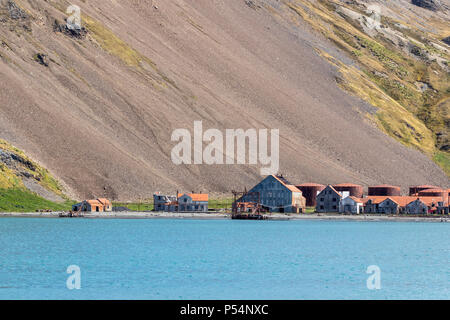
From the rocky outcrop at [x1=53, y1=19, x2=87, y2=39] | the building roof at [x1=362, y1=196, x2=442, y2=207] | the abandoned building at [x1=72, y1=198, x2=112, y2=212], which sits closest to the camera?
the abandoned building at [x1=72, y1=198, x2=112, y2=212]

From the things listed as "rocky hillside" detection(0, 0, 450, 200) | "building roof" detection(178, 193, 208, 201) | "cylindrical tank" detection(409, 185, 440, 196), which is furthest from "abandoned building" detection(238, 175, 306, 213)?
"cylindrical tank" detection(409, 185, 440, 196)

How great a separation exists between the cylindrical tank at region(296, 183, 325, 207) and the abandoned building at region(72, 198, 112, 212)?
4002 centimetres

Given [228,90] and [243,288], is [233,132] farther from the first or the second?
[243,288]

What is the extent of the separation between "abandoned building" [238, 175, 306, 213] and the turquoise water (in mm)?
32339

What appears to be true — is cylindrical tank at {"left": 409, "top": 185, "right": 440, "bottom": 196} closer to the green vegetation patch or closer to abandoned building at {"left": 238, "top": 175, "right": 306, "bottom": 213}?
abandoned building at {"left": 238, "top": 175, "right": 306, "bottom": 213}

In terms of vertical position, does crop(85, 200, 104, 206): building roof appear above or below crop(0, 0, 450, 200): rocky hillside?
below

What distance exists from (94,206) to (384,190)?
201 feet

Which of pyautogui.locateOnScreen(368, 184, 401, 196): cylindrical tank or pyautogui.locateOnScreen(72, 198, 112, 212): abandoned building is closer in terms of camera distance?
pyautogui.locateOnScreen(72, 198, 112, 212): abandoned building

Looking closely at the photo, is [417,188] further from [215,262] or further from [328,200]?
[215,262]

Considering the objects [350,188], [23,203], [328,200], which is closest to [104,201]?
[23,203]

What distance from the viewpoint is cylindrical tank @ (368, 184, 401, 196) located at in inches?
6447

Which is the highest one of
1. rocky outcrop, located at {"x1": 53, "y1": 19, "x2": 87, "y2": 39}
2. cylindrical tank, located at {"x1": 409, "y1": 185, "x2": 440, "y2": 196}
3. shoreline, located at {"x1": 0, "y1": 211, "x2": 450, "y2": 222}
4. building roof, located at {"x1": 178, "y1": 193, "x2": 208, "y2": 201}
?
rocky outcrop, located at {"x1": 53, "y1": 19, "x2": 87, "y2": 39}

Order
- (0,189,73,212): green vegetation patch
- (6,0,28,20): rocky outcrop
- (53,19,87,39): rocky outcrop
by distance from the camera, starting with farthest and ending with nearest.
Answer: (53,19,87,39): rocky outcrop, (6,0,28,20): rocky outcrop, (0,189,73,212): green vegetation patch

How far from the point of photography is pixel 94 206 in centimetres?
13375
